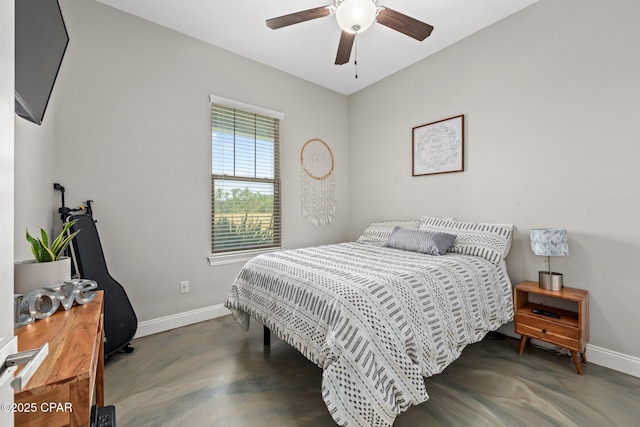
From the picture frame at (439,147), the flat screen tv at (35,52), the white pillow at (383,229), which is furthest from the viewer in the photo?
the white pillow at (383,229)

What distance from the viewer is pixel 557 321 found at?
201 cm

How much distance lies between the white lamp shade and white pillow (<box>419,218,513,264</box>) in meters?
0.26

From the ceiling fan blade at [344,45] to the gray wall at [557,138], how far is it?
1.34 m

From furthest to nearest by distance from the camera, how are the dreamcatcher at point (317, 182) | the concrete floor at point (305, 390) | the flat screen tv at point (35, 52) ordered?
the dreamcatcher at point (317, 182), the concrete floor at point (305, 390), the flat screen tv at point (35, 52)

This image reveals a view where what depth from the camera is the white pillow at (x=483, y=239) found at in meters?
2.34

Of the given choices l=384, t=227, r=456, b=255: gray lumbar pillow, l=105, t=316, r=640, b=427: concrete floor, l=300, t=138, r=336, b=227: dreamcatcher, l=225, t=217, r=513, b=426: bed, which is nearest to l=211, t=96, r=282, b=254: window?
l=300, t=138, r=336, b=227: dreamcatcher

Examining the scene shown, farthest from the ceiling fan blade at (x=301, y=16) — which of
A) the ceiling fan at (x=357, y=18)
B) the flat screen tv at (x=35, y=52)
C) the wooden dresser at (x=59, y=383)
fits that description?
the wooden dresser at (x=59, y=383)

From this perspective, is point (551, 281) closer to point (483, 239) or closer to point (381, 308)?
point (483, 239)

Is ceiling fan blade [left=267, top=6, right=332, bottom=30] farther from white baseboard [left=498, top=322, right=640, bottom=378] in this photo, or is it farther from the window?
white baseboard [left=498, top=322, right=640, bottom=378]

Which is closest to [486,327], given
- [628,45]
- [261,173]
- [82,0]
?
[628,45]

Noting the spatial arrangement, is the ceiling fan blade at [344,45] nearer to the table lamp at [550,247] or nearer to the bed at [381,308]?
the bed at [381,308]

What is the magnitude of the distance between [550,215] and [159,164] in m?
3.47

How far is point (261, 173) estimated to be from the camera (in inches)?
131

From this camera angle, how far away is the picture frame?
289cm
